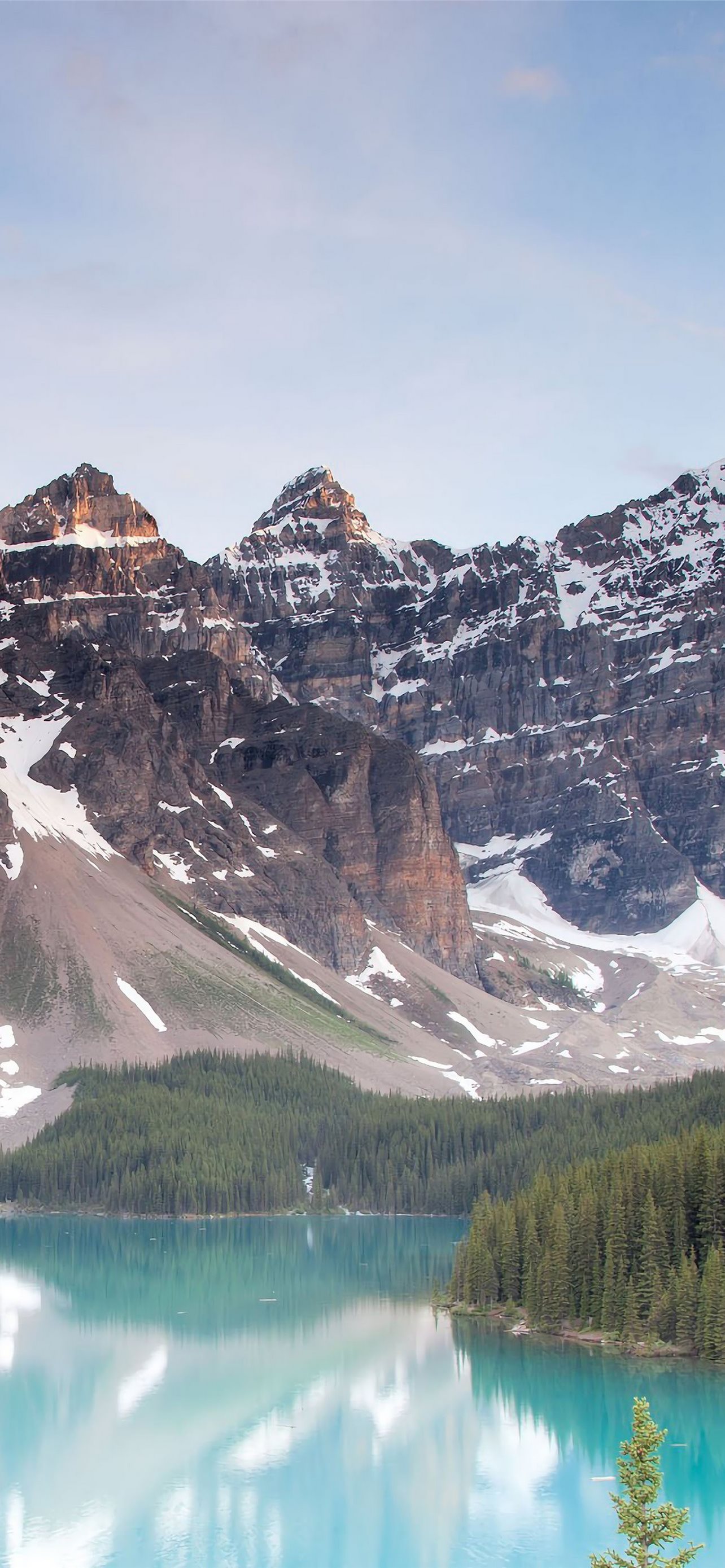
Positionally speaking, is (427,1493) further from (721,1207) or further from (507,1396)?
(721,1207)

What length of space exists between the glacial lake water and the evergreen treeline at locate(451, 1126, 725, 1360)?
3164 mm

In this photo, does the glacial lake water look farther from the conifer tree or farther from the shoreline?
the conifer tree

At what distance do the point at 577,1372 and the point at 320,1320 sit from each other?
27.1 meters

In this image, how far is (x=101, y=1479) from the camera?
221 feet

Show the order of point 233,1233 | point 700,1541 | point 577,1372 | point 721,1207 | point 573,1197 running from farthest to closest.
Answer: point 233,1233
point 573,1197
point 721,1207
point 577,1372
point 700,1541

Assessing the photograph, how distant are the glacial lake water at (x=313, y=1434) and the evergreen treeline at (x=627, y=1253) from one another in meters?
3.16

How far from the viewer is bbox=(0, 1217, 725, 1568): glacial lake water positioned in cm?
5931

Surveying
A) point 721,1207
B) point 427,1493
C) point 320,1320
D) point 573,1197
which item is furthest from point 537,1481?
point 320,1320

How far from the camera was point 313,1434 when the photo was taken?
74.4 meters

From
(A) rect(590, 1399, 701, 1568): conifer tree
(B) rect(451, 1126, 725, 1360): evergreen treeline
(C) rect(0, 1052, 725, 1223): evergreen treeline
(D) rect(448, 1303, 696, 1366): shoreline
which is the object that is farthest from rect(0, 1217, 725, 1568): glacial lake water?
(C) rect(0, 1052, 725, 1223): evergreen treeline

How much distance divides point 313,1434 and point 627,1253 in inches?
841

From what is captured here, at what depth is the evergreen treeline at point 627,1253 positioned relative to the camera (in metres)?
84.9

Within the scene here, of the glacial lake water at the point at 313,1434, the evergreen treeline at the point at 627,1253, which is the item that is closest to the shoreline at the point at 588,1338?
the evergreen treeline at the point at 627,1253

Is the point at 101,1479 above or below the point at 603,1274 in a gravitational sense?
below
